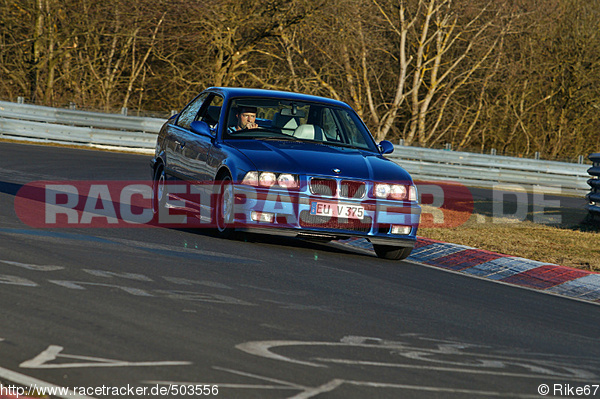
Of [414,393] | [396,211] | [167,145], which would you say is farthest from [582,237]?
[414,393]

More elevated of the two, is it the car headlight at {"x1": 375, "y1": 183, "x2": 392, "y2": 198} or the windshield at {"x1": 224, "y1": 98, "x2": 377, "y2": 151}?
the windshield at {"x1": 224, "y1": 98, "x2": 377, "y2": 151}

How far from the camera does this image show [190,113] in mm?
11148

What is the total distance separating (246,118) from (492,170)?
59.6 ft

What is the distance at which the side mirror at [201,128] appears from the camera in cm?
979

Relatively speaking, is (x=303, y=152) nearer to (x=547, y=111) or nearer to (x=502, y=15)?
(x=502, y=15)

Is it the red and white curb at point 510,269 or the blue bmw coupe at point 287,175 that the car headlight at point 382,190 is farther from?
the red and white curb at point 510,269

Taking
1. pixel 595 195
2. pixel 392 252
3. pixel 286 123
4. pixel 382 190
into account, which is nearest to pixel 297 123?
pixel 286 123

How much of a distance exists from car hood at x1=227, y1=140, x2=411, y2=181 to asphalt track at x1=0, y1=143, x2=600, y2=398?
0.87 metres

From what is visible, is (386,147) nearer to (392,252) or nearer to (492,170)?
(392,252)

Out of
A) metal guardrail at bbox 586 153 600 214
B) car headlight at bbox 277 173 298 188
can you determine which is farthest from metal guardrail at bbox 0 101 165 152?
car headlight at bbox 277 173 298 188

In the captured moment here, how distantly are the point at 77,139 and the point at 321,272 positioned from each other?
18.0 metres

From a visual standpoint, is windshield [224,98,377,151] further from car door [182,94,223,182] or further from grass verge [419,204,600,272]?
grass verge [419,204,600,272]

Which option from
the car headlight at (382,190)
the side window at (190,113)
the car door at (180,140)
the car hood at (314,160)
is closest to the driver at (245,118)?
the car hood at (314,160)

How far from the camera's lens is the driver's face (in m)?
9.98
